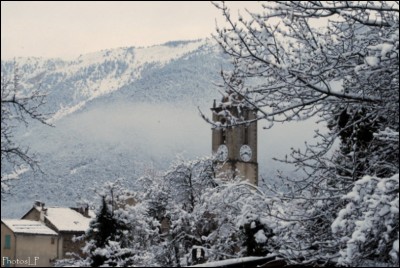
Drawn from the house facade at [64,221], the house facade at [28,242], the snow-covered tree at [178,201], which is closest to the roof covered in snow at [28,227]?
the house facade at [28,242]

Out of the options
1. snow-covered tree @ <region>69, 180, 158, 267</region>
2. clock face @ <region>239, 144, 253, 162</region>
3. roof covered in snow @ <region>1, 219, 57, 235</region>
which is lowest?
snow-covered tree @ <region>69, 180, 158, 267</region>

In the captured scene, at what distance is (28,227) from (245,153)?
90.9ft

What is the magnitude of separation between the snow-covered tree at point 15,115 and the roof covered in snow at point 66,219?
5285 centimetres

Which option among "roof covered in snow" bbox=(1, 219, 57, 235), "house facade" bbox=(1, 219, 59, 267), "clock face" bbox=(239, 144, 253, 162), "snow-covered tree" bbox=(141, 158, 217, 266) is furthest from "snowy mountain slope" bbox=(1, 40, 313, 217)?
"snow-covered tree" bbox=(141, 158, 217, 266)

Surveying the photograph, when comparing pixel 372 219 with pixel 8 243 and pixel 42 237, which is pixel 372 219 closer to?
pixel 8 243

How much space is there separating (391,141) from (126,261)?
1216 centimetres

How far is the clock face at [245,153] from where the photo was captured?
81.0m

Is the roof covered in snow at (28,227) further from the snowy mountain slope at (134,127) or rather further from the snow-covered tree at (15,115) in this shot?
the snow-covered tree at (15,115)

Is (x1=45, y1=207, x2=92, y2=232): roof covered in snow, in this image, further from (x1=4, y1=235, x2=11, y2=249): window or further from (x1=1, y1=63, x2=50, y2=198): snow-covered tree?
(x1=1, y1=63, x2=50, y2=198): snow-covered tree

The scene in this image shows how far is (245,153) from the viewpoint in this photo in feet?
267

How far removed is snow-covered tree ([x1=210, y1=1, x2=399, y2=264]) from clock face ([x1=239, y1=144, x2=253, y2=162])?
237 ft

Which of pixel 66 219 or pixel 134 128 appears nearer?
pixel 66 219

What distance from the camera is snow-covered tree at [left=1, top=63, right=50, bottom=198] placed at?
31.9 ft

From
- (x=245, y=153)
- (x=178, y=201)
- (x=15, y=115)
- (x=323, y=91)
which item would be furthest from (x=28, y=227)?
(x=323, y=91)
